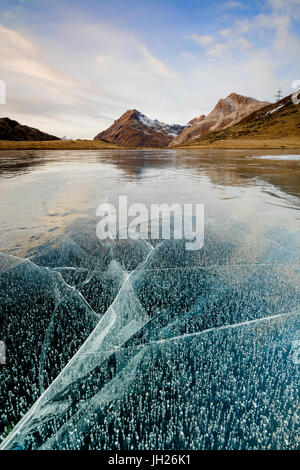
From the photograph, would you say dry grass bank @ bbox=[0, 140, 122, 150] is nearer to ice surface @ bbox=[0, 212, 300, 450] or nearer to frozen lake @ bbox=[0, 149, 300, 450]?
frozen lake @ bbox=[0, 149, 300, 450]

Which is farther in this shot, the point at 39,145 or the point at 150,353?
the point at 39,145

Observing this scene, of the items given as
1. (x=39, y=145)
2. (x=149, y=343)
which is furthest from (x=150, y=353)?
(x=39, y=145)

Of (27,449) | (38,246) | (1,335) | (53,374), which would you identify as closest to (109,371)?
(53,374)

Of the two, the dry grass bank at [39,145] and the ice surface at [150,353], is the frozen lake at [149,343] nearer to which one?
the ice surface at [150,353]

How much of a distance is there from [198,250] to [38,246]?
7.82 ft

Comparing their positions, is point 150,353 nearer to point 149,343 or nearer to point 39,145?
point 149,343

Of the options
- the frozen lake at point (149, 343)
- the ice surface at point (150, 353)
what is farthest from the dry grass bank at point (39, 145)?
the ice surface at point (150, 353)

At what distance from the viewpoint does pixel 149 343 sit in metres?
1.70

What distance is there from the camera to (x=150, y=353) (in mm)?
1605

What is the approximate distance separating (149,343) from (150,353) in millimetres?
95

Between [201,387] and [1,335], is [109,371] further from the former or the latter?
[1,335]

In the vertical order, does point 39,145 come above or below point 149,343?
above

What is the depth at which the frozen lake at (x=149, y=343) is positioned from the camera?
1.19 meters

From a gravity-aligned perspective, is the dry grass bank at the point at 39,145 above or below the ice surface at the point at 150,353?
above
